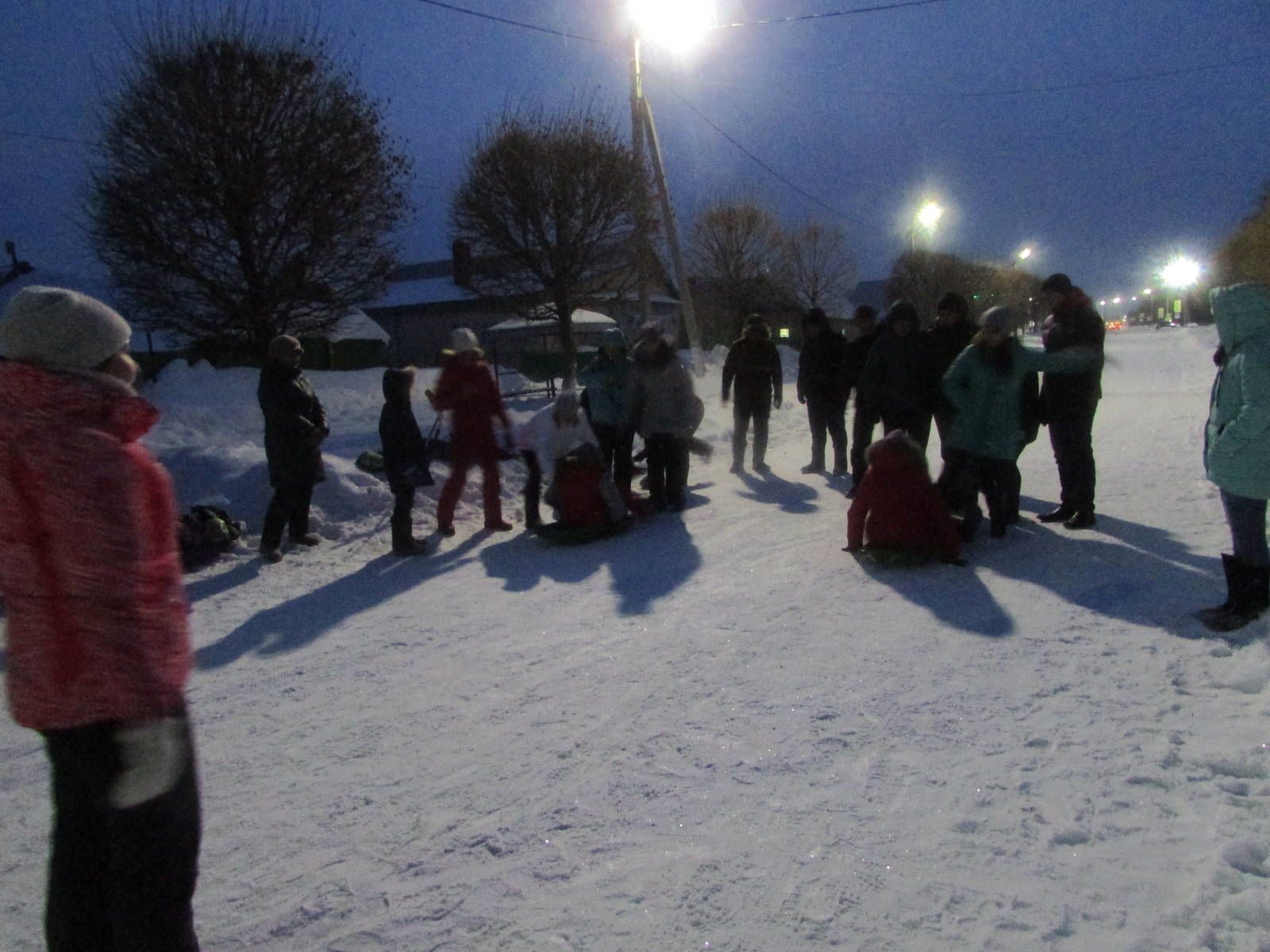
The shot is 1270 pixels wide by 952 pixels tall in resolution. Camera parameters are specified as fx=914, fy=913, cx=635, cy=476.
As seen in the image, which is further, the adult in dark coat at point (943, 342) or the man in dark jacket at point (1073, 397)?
the adult in dark coat at point (943, 342)

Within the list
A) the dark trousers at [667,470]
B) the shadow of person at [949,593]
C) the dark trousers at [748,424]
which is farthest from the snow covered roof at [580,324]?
the shadow of person at [949,593]

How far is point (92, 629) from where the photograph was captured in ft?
6.18

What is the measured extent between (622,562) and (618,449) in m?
1.99

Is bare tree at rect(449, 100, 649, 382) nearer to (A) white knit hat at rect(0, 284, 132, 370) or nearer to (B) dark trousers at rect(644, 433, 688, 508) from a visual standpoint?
(B) dark trousers at rect(644, 433, 688, 508)

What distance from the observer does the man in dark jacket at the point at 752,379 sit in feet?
32.5

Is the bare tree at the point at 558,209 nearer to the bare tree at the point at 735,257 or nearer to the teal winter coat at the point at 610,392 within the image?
the teal winter coat at the point at 610,392

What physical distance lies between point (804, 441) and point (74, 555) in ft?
38.7

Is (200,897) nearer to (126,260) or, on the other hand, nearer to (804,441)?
(804,441)

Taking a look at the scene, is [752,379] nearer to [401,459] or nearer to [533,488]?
[533,488]

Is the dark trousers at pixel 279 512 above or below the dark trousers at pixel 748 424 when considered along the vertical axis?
below

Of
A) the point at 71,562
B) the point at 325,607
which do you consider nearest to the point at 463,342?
→ the point at 325,607

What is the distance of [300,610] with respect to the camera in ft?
19.2

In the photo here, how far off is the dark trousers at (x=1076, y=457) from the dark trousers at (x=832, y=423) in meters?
3.01

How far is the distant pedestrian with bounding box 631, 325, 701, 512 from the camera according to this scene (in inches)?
320
